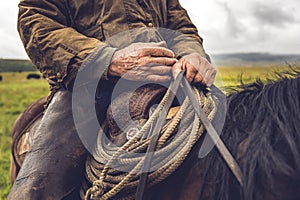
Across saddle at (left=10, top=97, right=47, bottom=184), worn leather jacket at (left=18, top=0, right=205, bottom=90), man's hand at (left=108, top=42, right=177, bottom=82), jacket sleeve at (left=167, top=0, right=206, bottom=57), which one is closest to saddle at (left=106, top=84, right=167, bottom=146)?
man's hand at (left=108, top=42, right=177, bottom=82)

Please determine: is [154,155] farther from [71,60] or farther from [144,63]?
[71,60]

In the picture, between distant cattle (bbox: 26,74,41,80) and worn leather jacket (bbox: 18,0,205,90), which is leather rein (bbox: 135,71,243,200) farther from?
distant cattle (bbox: 26,74,41,80)

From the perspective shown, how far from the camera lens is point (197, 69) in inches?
92.6

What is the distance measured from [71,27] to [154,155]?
3.04 ft

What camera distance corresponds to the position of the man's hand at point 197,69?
2.31m

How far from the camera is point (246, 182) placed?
188 cm

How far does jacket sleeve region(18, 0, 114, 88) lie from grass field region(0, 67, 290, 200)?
70cm

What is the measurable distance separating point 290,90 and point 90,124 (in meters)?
0.96

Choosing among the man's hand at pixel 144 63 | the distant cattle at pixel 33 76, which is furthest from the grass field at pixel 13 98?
the man's hand at pixel 144 63

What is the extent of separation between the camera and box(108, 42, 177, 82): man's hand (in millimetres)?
2316

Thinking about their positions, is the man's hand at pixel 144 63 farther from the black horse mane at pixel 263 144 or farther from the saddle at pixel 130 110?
the black horse mane at pixel 263 144

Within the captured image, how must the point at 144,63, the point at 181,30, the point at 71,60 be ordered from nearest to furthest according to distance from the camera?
the point at 144,63 → the point at 71,60 → the point at 181,30

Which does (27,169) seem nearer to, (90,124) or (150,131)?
(90,124)

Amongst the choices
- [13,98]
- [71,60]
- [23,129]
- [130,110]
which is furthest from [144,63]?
[13,98]
